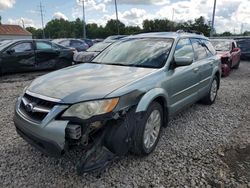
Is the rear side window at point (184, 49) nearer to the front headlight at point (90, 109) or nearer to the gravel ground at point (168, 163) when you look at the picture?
the gravel ground at point (168, 163)

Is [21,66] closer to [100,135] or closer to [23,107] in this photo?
[23,107]

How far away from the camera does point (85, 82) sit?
282 centimetres

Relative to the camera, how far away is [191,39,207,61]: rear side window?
15.0 ft

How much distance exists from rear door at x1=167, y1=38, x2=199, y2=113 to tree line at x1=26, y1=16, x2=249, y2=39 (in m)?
38.0

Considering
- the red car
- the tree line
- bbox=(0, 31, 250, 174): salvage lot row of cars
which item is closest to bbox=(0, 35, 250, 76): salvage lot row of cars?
the red car

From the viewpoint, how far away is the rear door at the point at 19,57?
8048 mm

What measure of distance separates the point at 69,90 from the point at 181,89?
74.9 inches

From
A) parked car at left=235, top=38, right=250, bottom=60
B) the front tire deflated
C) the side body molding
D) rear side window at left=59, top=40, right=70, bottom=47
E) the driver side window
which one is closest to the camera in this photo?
the front tire deflated

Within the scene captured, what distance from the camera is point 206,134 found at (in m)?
3.87

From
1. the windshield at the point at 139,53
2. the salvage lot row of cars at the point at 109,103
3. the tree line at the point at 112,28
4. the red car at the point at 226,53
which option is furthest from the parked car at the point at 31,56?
the tree line at the point at 112,28

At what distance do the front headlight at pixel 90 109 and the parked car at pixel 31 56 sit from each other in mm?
6620

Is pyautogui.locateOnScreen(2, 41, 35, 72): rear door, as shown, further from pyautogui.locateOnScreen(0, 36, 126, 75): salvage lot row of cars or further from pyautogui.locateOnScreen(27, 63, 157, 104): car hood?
pyautogui.locateOnScreen(27, 63, 157, 104): car hood

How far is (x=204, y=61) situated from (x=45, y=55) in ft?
21.2

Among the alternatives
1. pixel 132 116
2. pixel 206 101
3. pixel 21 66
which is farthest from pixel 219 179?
pixel 21 66
